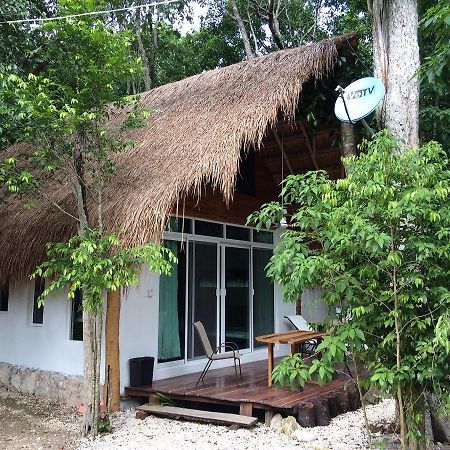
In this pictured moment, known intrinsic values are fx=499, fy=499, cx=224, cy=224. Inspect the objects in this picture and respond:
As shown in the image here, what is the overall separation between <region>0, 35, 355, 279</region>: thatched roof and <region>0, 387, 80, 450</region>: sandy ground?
1.62 meters

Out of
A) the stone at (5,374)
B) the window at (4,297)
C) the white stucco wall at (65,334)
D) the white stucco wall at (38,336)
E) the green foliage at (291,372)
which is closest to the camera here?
the green foliage at (291,372)

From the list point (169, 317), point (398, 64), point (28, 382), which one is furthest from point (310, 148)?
point (28, 382)

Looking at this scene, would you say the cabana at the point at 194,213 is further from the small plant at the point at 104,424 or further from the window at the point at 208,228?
the small plant at the point at 104,424

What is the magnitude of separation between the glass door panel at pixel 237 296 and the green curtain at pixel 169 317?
3.46 feet

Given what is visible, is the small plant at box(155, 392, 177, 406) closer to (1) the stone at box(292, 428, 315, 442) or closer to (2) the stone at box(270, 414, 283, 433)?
(2) the stone at box(270, 414, 283, 433)

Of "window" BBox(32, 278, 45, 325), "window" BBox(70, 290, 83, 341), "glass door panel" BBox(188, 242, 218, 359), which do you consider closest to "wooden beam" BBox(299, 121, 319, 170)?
"glass door panel" BBox(188, 242, 218, 359)

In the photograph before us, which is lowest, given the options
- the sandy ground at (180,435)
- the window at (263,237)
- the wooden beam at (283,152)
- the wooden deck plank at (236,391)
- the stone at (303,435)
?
the sandy ground at (180,435)

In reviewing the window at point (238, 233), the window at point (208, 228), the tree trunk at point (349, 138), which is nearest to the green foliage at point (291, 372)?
the tree trunk at point (349, 138)

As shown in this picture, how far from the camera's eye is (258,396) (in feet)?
17.2

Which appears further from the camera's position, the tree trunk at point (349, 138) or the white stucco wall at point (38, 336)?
the white stucco wall at point (38, 336)

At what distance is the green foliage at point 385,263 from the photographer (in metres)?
3.00

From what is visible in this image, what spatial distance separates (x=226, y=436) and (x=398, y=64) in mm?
3975

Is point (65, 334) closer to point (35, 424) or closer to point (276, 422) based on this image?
point (35, 424)

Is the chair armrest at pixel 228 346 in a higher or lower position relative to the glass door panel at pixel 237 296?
lower
